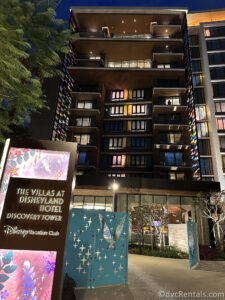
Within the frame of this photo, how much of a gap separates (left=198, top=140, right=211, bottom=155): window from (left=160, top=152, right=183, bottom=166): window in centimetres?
809

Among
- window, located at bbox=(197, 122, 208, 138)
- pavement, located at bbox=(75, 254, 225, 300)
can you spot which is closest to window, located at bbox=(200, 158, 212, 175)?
window, located at bbox=(197, 122, 208, 138)

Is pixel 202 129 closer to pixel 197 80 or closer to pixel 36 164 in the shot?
pixel 197 80

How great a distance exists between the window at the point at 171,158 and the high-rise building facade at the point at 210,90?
7966 millimetres

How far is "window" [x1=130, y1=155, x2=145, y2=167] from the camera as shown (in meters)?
34.1

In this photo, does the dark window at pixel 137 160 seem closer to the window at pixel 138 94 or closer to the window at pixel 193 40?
the window at pixel 138 94

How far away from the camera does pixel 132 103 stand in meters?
37.8

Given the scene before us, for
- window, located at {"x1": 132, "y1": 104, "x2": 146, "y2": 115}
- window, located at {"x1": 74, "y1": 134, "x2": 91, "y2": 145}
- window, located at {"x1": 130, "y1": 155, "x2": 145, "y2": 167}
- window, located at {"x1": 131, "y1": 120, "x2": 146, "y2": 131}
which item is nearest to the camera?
window, located at {"x1": 130, "y1": 155, "x2": 145, "y2": 167}

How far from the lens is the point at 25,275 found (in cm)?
375

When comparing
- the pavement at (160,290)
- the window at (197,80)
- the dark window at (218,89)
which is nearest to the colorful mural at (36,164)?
the pavement at (160,290)

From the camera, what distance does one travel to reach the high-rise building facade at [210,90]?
37.2 meters

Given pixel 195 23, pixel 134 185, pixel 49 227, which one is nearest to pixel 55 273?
pixel 49 227

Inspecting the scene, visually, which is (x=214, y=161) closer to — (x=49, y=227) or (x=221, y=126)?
(x=221, y=126)

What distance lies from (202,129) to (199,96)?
7.38 m

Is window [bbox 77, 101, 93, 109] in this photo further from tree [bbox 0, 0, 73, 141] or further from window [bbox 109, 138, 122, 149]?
tree [bbox 0, 0, 73, 141]
